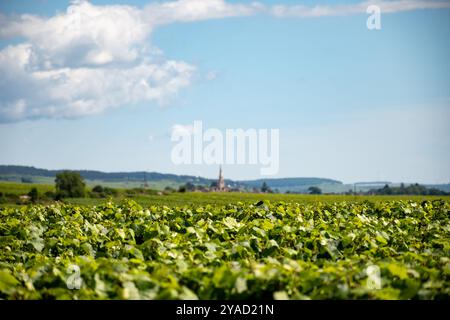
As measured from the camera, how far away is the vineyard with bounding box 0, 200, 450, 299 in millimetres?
5812

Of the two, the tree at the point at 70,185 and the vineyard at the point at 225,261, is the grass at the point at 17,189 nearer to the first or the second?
the tree at the point at 70,185

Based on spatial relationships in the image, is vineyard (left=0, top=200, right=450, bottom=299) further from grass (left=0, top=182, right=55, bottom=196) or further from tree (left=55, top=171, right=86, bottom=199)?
grass (left=0, top=182, right=55, bottom=196)

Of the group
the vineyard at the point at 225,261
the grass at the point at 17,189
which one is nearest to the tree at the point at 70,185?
the grass at the point at 17,189

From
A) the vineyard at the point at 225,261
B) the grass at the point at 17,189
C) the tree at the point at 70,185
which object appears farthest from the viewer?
the grass at the point at 17,189

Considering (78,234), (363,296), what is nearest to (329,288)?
(363,296)

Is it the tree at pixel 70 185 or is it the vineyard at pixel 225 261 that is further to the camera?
the tree at pixel 70 185

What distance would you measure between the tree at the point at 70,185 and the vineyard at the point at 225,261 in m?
88.2

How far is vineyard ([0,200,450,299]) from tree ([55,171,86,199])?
289 ft

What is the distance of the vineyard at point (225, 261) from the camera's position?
5812mm

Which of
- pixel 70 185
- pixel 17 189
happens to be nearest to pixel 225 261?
pixel 70 185

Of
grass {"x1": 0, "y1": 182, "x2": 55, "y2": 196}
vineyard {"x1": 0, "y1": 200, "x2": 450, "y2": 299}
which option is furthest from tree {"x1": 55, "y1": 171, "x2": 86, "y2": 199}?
vineyard {"x1": 0, "y1": 200, "x2": 450, "y2": 299}
